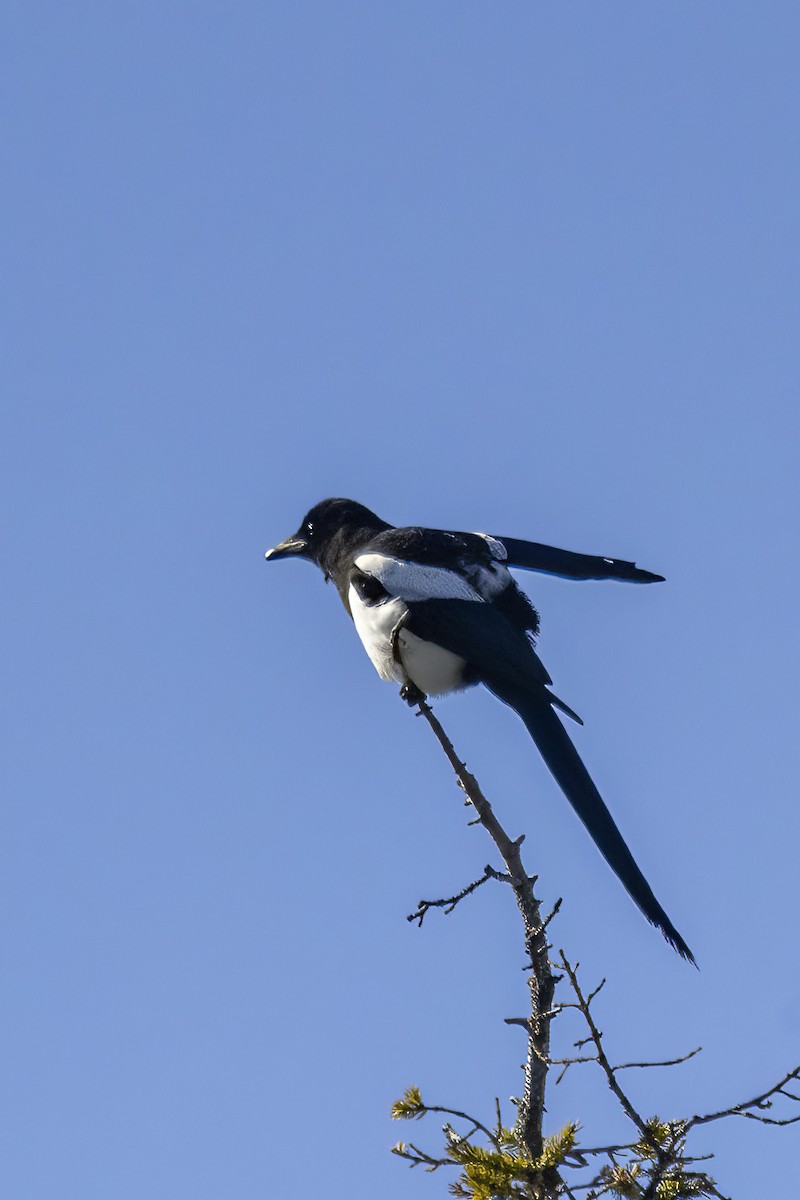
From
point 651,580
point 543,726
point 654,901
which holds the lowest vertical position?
point 654,901

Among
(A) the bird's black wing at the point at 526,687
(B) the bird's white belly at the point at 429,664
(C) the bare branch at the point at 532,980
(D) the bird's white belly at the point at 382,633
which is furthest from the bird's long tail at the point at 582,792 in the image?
(C) the bare branch at the point at 532,980

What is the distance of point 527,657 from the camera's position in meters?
4.25

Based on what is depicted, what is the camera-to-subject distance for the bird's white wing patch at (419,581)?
4.44m

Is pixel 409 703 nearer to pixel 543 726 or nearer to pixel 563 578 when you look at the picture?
pixel 543 726

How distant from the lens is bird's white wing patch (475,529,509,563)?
4.83 m

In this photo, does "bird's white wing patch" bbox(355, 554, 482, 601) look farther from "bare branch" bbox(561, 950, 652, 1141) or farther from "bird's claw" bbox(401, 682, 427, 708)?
"bare branch" bbox(561, 950, 652, 1141)

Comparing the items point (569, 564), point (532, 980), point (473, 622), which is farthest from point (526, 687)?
point (532, 980)

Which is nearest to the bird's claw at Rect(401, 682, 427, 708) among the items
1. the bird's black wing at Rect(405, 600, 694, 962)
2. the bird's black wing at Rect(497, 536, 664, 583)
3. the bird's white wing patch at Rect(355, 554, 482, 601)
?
the bird's black wing at Rect(405, 600, 694, 962)

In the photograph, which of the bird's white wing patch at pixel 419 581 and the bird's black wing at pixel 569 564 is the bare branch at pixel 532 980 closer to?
the bird's white wing patch at pixel 419 581

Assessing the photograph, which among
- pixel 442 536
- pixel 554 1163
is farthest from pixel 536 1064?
pixel 442 536

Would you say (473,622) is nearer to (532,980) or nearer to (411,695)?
(411,695)

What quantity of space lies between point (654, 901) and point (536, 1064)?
891mm

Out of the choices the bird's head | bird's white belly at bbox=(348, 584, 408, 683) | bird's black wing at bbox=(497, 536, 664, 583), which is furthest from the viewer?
the bird's head

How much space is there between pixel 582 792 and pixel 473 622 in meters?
0.64
